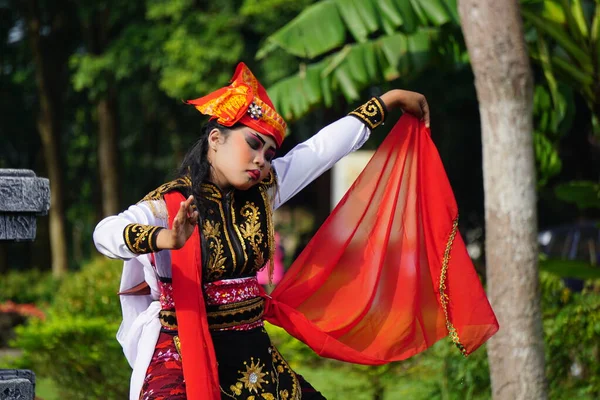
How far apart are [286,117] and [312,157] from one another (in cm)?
439

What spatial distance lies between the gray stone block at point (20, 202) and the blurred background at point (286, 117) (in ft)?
5.88

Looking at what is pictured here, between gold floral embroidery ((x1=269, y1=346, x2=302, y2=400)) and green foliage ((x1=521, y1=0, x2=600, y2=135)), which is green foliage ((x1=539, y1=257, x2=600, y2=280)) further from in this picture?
gold floral embroidery ((x1=269, y1=346, x2=302, y2=400))

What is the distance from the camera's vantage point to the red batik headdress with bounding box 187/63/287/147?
427cm

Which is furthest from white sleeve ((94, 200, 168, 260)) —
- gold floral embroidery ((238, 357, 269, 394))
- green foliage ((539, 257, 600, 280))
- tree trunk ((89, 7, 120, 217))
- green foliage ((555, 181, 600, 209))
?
tree trunk ((89, 7, 120, 217))

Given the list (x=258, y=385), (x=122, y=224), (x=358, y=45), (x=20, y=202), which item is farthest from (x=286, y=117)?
(x=20, y=202)

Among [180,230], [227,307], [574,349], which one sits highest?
[180,230]

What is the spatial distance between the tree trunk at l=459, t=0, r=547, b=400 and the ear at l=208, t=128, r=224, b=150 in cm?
232

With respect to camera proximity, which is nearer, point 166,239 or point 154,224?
point 166,239

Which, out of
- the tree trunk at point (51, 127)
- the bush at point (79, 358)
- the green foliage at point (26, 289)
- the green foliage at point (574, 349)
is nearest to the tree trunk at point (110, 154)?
the tree trunk at point (51, 127)

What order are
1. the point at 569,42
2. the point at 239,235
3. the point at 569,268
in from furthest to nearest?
the point at 569,42
the point at 569,268
the point at 239,235

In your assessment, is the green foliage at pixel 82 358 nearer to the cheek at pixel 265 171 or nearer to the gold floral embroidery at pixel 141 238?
the cheek at pixel 265 171

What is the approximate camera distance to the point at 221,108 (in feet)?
14.1

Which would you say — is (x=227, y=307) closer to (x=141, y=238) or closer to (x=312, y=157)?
(x=141, y=238)

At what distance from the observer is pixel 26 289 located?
21328mm
